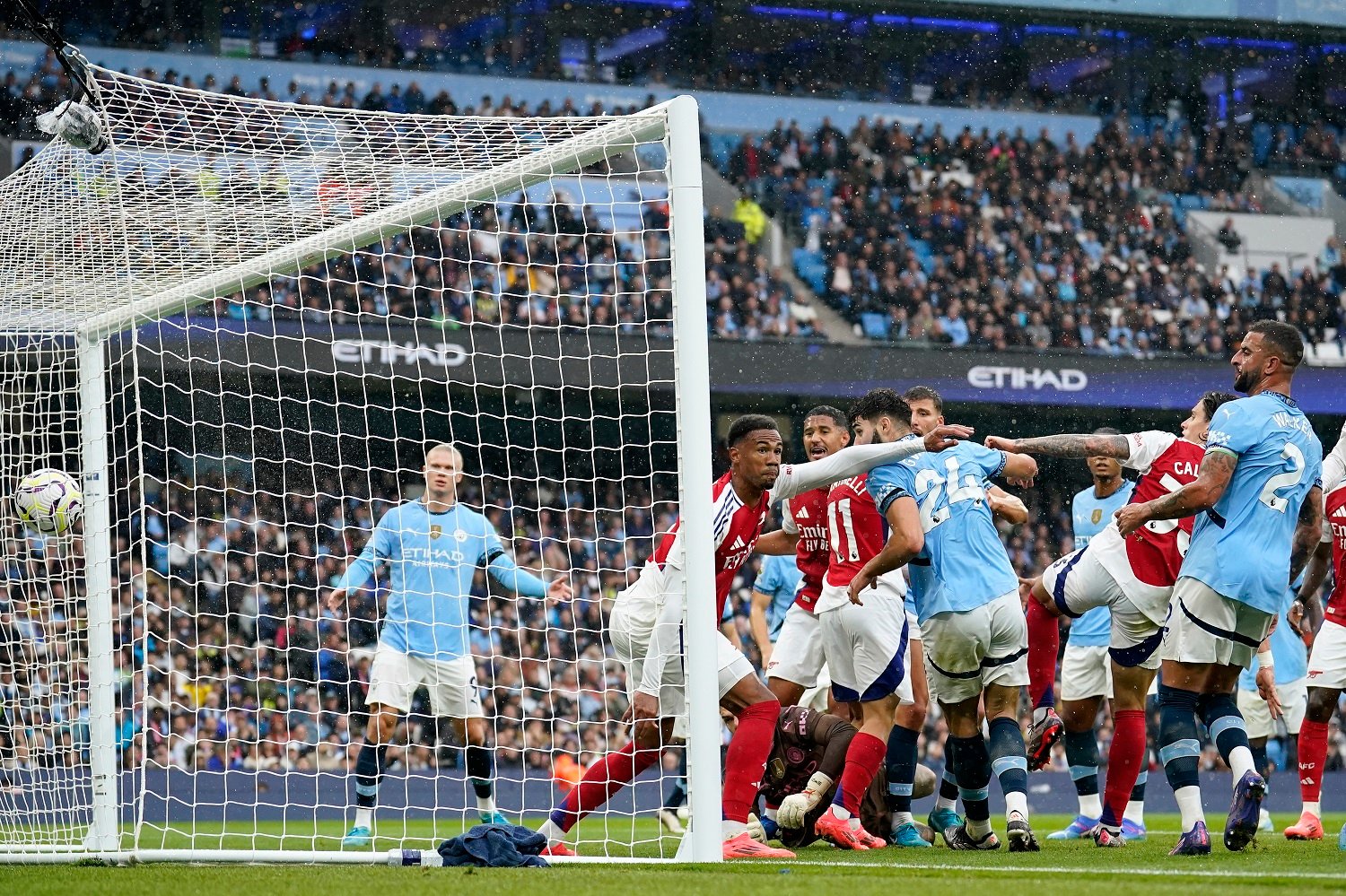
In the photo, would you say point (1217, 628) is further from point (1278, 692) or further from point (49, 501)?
point (49, 501)

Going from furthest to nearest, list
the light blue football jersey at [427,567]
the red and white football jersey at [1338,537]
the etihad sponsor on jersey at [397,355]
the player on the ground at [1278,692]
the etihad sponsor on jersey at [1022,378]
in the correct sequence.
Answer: the etihad sponsor on jersey at [1022,378] < the etihad sponsor on jersey at [397,355] < the player on the ground at [1278,692] < the light blue football jersey at [427,567] < the red and white football jersey at [1338,537]

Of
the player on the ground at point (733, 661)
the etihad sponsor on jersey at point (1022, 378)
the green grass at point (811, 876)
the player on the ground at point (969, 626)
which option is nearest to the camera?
the green grass at point (811, 876)

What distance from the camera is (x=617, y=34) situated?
24.9 m

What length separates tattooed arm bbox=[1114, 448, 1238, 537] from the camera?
6016mm

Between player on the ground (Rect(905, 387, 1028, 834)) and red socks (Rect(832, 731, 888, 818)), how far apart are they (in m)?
0.39

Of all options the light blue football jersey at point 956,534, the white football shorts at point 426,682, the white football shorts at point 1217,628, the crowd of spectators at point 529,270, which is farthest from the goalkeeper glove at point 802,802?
the crowd of spectators at point 529,270

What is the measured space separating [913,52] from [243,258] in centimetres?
2131

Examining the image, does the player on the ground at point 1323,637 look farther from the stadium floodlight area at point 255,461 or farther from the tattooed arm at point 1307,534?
the stadium floodlight area at point 255,461

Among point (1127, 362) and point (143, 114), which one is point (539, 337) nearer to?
point (1127, 362)

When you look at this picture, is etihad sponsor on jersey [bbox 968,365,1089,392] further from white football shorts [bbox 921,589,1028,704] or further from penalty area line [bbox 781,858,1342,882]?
penalty area line [bbox 781,858,1342,882]

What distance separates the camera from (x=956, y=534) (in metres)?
7.12

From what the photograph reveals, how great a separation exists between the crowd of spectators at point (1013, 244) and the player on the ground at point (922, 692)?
13277mm

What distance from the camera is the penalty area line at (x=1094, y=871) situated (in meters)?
4.92

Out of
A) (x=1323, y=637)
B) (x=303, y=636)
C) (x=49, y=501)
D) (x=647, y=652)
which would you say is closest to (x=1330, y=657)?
(x=1323, y=637)
